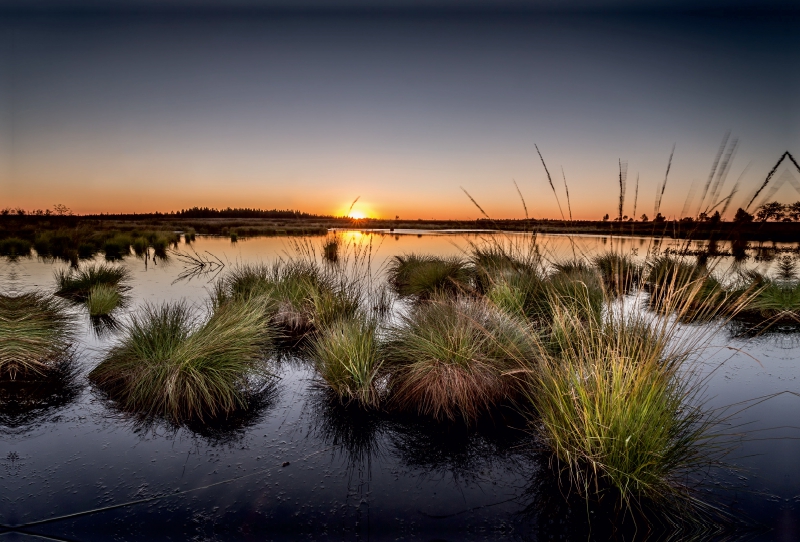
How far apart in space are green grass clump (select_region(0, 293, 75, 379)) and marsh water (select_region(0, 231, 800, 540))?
0.83 meters

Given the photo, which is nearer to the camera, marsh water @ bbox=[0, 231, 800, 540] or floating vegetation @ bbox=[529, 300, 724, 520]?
marsh water @ bbox=[0, 231, 800, 540]

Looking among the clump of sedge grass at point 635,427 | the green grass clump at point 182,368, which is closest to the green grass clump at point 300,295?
the green grass clump at point 182,368

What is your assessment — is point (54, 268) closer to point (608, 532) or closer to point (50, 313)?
point (50, 313)

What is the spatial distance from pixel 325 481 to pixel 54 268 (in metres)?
18.7

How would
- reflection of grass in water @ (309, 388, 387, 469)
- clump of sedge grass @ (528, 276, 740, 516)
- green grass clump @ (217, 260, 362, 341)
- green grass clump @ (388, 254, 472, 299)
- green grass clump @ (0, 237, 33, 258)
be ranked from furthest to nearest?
green grass clump @ (0, 237, 33, 258) → green grass clump @ (388, 254, 472, 299) → green grass clump @ (217, 260, 362, 341) → reflection of grass in water @ (309, 388, 387, 469) → clump of sedge grass @ (528, 276, 740, 516)

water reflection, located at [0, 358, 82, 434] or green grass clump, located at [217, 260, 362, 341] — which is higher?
green grass clump, located at [217, 260, 362, 341]

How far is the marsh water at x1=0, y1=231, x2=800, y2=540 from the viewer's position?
10.6 ft

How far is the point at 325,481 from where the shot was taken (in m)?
3.87

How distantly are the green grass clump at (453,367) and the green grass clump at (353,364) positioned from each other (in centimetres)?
25

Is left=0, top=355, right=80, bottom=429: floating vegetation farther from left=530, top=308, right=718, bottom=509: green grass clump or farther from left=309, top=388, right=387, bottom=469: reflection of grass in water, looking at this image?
left=530, top=308, right=718, bottom=509: green grass clump

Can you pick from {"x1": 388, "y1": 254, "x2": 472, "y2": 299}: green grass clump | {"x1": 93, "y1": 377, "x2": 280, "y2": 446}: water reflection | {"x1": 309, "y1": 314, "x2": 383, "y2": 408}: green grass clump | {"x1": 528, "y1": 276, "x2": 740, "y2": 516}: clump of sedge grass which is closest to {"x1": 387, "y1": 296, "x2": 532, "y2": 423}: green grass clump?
{"x1": 309, "y1": 314, "x2": 383, "y2": 408}: green grass clump

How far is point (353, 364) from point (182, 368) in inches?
78.9

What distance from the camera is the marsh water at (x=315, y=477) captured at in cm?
324

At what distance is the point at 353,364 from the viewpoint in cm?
564
